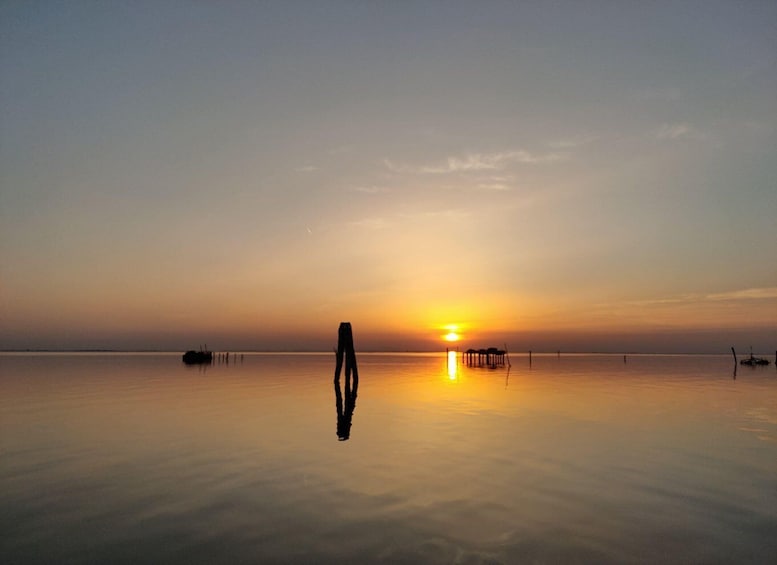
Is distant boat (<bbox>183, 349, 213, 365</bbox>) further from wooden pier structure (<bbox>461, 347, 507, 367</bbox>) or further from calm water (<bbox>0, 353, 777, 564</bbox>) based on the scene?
calm water (<bbox>0, 353, 777, 564</bbox>)

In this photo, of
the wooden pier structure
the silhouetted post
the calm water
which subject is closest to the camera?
the calm water

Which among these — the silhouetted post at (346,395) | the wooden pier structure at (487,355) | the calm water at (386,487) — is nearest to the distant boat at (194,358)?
the wooden pier structure at (487,355)

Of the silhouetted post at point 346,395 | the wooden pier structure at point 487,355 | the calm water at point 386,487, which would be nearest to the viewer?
the calm water at point 386,487

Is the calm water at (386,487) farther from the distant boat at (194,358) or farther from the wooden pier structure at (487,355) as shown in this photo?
the distant boat at (194,358)

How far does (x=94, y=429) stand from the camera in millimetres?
19391

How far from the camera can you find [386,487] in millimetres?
11617

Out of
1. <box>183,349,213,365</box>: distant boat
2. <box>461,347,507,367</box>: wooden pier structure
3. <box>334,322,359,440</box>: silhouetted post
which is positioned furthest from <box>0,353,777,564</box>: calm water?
<box>183,349,213,365</box>: distant boat

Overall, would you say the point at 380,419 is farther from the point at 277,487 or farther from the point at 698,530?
the point at 698,530

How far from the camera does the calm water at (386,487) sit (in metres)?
8.14

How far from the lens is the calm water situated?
8141mm

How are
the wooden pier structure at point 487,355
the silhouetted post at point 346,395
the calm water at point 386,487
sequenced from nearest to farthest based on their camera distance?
the calm water at point 386,487, the silhouetted post at point 346,395, the wooden pier structure at point 487,355

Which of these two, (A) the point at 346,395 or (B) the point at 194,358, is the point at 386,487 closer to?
(A) the point at 346,395

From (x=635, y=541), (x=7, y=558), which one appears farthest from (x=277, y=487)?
(x=635, y=541)

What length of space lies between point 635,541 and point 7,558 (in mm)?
9893
